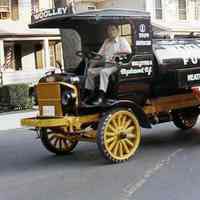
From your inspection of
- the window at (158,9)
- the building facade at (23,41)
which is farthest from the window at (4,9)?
the window at (158,9)

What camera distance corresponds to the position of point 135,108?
9031 mm

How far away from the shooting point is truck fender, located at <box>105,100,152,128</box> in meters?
8.75

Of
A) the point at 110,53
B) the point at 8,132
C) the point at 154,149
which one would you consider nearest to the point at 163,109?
the point at 154,149

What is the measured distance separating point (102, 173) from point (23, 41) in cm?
2780

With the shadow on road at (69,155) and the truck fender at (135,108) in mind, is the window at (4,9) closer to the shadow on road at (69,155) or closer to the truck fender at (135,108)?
the shadow on road at (69,155)

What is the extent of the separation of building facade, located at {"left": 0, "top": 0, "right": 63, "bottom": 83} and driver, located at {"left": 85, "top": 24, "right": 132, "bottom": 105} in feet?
76.3

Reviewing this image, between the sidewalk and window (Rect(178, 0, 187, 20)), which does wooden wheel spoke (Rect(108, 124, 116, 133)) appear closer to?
the sidewalk

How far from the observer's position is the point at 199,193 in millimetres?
6887

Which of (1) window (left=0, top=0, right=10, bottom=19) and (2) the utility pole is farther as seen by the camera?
(1) window (left=0, top=0, right=10, bottom=19)

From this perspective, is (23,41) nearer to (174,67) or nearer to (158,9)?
(158,9)

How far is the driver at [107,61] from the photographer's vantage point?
8773 mm

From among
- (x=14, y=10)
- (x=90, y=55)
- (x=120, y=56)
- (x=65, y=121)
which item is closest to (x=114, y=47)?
(x=120, y=56)

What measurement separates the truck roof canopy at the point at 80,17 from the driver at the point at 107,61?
0.83ft

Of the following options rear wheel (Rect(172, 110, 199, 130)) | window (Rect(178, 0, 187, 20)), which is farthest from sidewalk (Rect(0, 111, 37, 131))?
window (Rect(178, 0, 187, 20))
